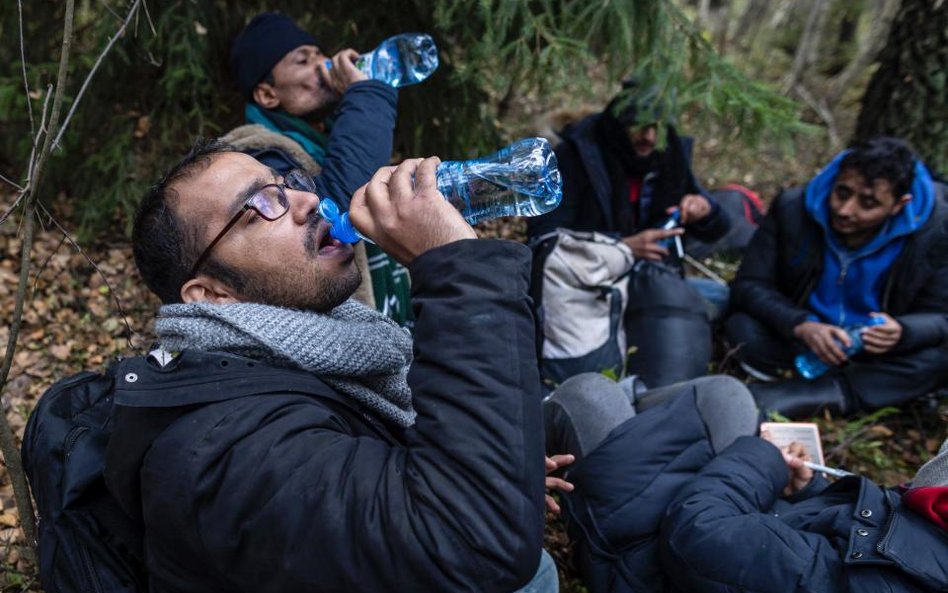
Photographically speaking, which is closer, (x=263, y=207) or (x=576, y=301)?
(x=263, y=207)

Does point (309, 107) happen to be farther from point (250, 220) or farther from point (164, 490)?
point (164, 490)

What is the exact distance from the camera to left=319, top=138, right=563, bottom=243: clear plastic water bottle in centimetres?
188

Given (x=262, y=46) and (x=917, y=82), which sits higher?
(x=262, y=46)

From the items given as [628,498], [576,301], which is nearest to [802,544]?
[628,498]

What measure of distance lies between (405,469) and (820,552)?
4.81 ft

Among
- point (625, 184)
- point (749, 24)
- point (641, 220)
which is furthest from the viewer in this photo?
point (749, 24)

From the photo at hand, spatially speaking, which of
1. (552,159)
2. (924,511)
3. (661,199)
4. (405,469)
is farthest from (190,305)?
(661,199)

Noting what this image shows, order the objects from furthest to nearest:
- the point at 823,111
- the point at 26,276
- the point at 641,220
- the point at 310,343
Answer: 1. the point at 823,111
2. the point at 641,220
3. the point at 26,276
4. the point at 310,343

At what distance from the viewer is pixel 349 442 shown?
4.34 feet

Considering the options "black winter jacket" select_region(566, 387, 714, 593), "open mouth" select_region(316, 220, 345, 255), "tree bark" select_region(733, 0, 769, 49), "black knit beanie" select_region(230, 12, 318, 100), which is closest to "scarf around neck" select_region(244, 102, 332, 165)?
"black knit beanie" select_region(230, 12, 318, 100)

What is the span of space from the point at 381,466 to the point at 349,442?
91 mm

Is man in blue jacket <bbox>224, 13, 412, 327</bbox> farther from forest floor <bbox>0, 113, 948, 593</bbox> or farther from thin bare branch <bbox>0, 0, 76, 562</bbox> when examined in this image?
forest floor <bbox>0, 113, 948, 593</bbox>

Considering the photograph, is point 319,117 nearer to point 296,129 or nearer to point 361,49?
point 296,129

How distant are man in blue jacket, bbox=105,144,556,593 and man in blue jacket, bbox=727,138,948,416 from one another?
3250 millimetres
